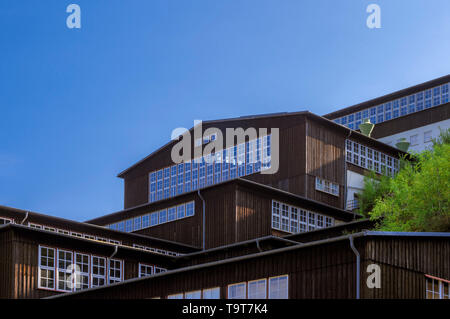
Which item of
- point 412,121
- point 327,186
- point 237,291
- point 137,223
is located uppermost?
point 412,121

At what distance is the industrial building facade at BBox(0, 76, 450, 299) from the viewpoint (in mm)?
24828

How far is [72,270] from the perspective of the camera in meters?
35.9

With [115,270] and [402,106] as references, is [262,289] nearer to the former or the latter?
[115,270]

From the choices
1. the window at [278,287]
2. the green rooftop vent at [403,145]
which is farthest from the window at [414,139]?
the window at [278,287]

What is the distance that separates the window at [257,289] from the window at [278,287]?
276 millimetres

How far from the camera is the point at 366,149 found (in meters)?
55.6

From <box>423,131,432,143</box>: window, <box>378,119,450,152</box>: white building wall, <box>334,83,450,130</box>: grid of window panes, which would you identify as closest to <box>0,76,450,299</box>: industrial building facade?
<box>334,83,450,130</box>: grid of window panes

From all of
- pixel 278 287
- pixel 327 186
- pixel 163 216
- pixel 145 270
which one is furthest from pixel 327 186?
pixel 278 287

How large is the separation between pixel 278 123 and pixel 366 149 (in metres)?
8.34

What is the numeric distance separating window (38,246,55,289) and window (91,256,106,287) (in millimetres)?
2369

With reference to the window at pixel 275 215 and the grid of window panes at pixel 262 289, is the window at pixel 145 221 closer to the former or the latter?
the window at pixel 275 215

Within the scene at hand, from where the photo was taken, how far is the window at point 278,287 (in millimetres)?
25875

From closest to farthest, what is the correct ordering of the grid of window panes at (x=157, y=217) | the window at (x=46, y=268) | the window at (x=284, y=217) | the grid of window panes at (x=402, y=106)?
the window at (x=46, y=268) → the window at (x=284, y=217) → the grid of window panes at (x=157, y=217) → the grid of window panes at (x=402, y=106)
